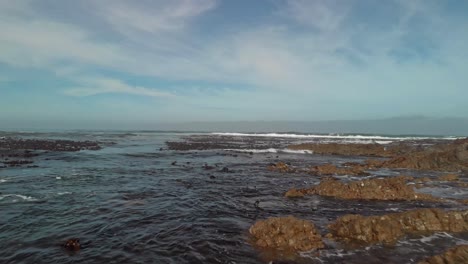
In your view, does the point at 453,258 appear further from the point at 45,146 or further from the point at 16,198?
the point at 45,146

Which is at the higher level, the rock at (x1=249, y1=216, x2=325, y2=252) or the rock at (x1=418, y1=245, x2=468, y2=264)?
the rock at (x1=418, y1=245, x2=468, y2=264)

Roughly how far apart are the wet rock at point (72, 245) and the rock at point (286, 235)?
4974mm

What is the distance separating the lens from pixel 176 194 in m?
15.9

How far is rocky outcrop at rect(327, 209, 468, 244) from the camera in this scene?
9.33 meters

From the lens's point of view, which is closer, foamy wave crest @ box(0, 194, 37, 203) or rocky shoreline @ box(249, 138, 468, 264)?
rocky shoreline @ box(249, 138, 468, 264)

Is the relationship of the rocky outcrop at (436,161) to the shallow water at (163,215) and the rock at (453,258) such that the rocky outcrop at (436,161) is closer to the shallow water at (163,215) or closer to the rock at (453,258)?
the shallow water at (163,215)

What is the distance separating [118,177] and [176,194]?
269 inches

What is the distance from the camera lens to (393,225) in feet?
31.9

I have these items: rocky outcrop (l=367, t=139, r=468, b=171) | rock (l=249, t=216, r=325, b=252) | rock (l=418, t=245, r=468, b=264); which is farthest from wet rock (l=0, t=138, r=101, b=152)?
rock (l=418, t=245, r=468, b=264)

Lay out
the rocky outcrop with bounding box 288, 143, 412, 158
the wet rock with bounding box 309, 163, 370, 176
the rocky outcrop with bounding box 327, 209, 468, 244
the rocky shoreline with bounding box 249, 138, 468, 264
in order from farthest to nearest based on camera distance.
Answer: the rocky outcrop with bounding box 288, 143, 412, 158
the wet rock with bounding box 309, 163, 370, 176
the rocky outcrop with bounding box 327, 209, 468, 244
the rocky shoreline with bounding box 249, 138, 468, 264

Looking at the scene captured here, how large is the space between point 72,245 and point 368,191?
1262cm

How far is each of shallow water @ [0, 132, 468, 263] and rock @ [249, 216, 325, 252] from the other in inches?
15.7

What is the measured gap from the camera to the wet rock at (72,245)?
344 inches

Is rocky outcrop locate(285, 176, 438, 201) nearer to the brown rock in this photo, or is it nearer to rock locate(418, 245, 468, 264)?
rock locate(418, 245, 468, 264)
